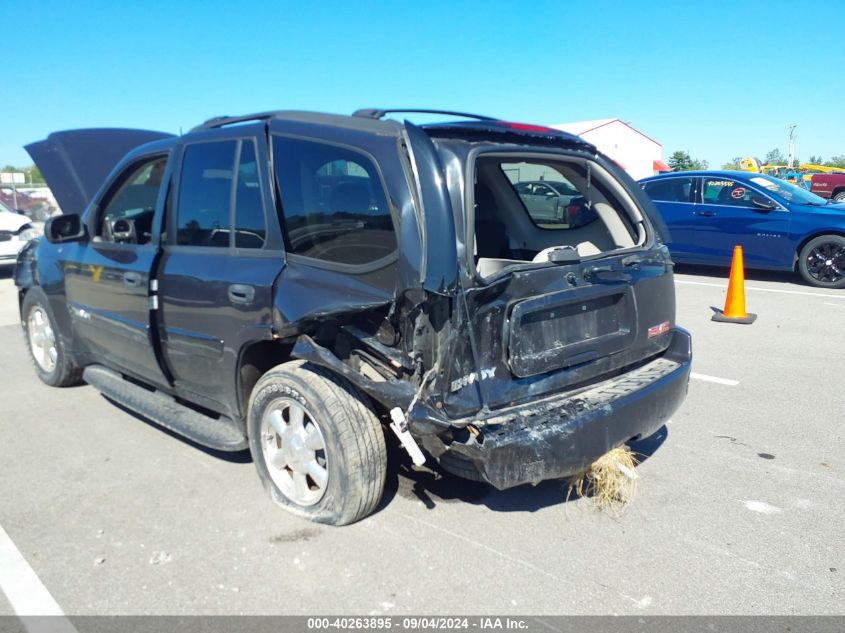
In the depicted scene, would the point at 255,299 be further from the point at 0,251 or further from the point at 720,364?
the point at 0,251

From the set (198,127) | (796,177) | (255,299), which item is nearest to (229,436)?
Result: (255,299)

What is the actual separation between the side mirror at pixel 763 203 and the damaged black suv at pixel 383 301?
6932 millimetres

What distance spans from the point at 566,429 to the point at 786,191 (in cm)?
899

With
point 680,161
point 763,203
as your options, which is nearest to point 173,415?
point 763,203

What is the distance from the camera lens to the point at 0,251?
39.3 feet

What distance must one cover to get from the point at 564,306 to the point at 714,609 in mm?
1359

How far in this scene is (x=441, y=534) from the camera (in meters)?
3.17

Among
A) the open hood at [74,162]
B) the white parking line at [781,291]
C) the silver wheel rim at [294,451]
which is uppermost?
the open hood at [74,162]

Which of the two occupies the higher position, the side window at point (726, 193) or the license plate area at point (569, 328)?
the side window at point (726, 193)

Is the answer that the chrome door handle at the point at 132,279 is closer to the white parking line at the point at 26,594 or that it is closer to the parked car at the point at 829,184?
the white parking line at the point at 26,594

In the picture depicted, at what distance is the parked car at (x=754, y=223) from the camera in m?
9.50

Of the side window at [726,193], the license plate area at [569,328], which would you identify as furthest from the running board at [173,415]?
the side window at [726,193]

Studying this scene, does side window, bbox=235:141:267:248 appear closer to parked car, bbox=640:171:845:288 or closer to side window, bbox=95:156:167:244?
side window, bbox=95:156:167:244

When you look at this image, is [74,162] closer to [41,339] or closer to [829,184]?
[41,339]
